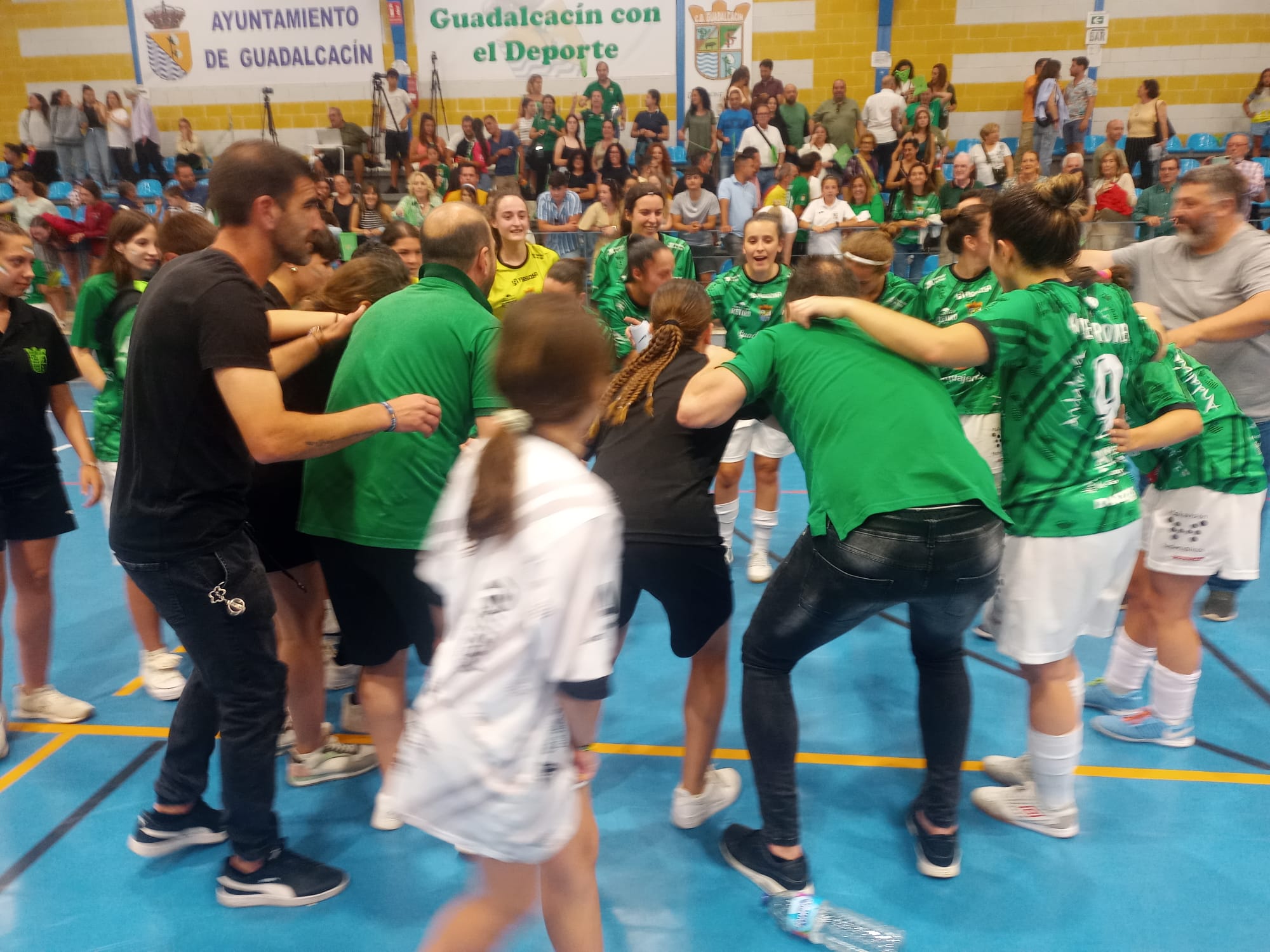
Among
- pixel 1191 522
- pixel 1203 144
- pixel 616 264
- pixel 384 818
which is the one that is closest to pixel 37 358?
pixel 384 818

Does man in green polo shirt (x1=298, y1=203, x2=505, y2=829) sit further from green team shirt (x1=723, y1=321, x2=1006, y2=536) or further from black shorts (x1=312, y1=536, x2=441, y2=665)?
green team shirt (x1=723, y1=321, x2=1006, y2=536)

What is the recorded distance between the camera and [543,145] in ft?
43.4

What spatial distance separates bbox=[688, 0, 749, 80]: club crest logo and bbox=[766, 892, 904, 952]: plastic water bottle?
1439cm

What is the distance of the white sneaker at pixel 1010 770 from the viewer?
3.00 meters

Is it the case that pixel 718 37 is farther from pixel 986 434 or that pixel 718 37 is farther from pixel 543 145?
pixel 986 434

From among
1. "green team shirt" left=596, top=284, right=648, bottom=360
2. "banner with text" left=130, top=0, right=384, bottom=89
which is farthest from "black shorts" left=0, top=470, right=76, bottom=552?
"banner with text" left=130, top=0, right=384, bottom=89

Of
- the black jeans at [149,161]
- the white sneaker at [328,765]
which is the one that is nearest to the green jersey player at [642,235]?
the white sneaker at [328,765]

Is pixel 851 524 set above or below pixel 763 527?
above

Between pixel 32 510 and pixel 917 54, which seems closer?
pixel 32 510

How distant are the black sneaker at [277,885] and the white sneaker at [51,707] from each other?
1358 mm

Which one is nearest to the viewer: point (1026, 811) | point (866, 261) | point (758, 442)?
point (1026, 811)

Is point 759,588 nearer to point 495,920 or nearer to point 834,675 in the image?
point 834,675

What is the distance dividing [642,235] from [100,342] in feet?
8.60

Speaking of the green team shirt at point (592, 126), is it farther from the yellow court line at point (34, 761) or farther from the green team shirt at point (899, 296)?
the yellow court line at point (34, 761)
